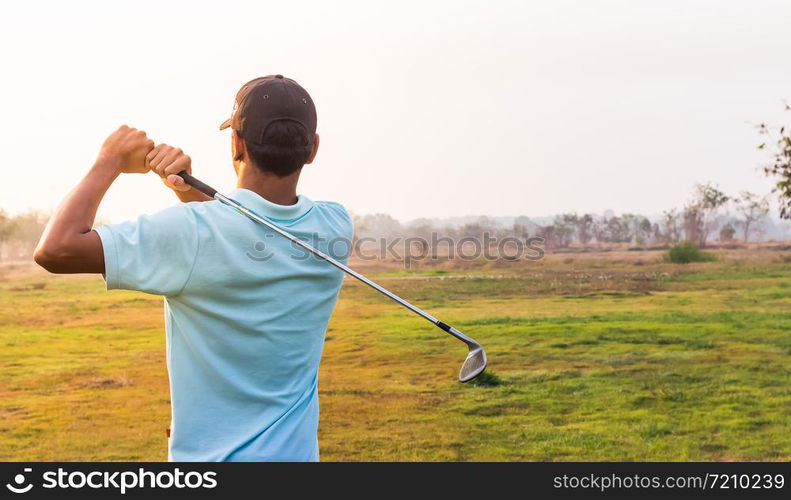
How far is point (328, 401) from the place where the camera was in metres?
11.2

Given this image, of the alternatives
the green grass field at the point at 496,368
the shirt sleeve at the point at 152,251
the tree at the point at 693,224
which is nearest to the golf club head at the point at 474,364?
the shirt sleeve at the point at 152,251

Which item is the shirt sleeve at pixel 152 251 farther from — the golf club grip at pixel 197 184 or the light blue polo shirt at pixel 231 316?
the golf club grip at pixel 197 184

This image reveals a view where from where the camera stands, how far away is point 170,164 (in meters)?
2.16

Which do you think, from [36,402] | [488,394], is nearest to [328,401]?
[488,394]

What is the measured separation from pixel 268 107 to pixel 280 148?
10 cm

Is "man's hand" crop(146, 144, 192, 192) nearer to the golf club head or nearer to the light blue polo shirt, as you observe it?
the light blue polo shirt

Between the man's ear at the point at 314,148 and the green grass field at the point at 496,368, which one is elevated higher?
the man's ear at the point at 314,148

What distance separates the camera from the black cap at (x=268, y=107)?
82.3 inches

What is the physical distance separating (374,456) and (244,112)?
6.80 meters

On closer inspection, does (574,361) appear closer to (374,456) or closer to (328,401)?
(328,401)

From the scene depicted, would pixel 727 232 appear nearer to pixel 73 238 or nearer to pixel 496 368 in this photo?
pixel 496 368

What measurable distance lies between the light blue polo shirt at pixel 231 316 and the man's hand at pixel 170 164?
209 millimetres

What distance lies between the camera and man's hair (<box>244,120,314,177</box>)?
209 centimetres

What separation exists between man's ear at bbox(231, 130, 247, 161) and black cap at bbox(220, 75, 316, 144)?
0.02m
